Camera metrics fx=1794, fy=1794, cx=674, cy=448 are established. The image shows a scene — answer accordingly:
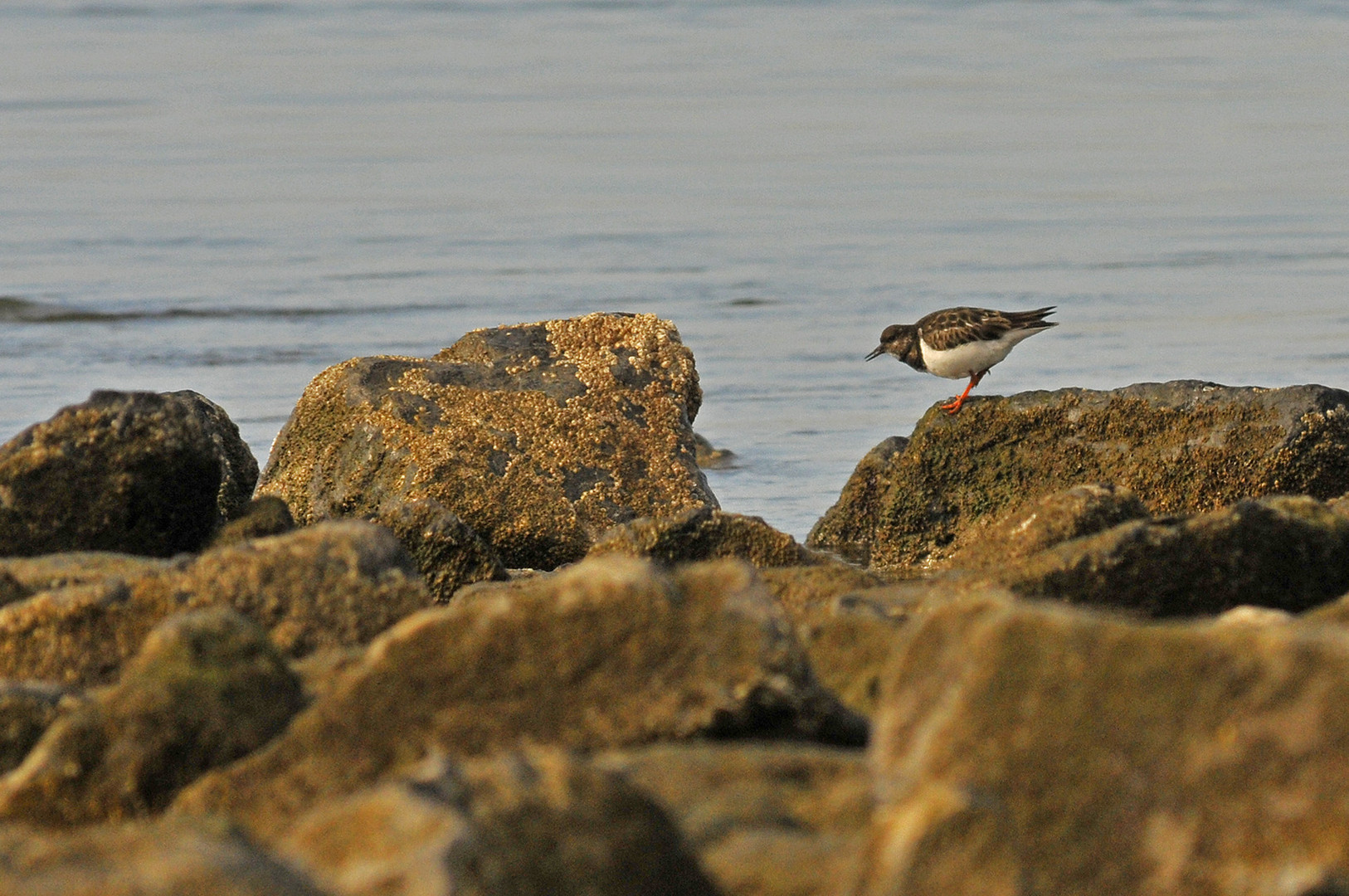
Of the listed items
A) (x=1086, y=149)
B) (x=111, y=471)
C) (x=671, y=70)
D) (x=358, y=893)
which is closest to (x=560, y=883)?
(x=358, y=893)

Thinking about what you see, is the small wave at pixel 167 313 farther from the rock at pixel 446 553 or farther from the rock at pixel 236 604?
the rock at pixel 236 604

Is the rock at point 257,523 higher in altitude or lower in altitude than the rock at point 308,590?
lower

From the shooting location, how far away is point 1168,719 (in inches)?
111

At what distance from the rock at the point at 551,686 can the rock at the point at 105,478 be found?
2840 millimetres

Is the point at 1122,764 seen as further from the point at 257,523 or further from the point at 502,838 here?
the point at 257,523

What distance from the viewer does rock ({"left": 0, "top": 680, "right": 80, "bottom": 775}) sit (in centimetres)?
375

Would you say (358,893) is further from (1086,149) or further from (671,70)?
(671,70)

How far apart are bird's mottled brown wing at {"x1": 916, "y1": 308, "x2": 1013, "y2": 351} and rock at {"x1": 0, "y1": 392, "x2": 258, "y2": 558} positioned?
4611mm

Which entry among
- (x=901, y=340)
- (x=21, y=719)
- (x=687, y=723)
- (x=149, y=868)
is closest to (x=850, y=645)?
(x=687, y=723)

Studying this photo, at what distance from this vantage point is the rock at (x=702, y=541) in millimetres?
6066

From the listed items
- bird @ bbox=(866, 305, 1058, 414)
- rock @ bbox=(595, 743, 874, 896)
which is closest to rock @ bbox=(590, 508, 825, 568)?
rock @ bbox=(595, 743, 874, 896)

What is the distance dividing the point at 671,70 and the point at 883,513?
34.7 m

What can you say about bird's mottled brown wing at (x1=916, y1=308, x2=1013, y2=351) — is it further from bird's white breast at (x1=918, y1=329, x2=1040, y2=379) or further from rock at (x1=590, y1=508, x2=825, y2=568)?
rock at (x1=590, y1=508, x2=825, y2=568)

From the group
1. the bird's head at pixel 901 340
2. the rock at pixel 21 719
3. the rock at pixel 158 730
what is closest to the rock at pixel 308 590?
the rock at pixel 21 719
